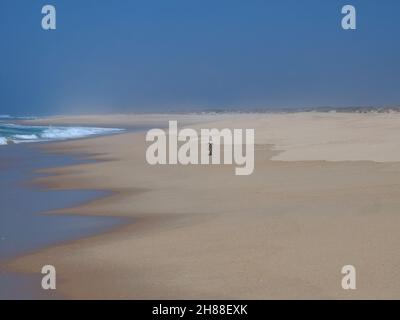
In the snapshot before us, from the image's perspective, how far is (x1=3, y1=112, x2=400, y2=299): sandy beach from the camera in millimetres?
6281

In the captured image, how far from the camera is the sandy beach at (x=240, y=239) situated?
20.6ft

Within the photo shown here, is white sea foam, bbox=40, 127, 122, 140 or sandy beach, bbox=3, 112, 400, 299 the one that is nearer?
sandy beach, bbox=3, 112, 400, 299

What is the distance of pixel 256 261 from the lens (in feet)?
23.4

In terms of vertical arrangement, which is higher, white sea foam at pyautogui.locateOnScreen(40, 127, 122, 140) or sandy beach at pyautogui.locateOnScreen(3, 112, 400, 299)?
white sea foam at pyautogui.locateOnScreen(40, 127, 122, 140)

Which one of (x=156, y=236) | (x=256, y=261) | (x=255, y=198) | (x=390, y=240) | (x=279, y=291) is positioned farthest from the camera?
(x=255, y=198)

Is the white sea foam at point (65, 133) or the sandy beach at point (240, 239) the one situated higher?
the white sea foam at point (65, 133)

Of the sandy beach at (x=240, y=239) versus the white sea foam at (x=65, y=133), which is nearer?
the sandy beach at (x=240, y=239)

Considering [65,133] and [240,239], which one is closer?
[240,239]

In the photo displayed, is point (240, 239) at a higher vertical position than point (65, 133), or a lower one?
lower

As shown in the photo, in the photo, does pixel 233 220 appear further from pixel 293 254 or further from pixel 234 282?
pixel 234 282

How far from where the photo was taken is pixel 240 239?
8242 millimetres
